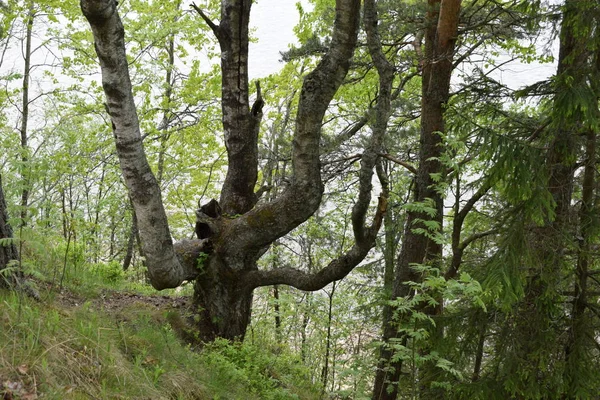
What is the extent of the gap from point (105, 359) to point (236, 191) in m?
3.53

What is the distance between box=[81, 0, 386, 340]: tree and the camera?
4832mm

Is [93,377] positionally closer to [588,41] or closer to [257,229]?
[257,229]

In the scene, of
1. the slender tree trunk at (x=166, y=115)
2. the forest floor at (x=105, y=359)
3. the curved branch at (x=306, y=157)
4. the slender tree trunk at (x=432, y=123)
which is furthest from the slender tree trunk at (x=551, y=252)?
the slender tree trunk at (x=166, y=115)

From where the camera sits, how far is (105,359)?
3344 mm

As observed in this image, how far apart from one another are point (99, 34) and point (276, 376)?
4334 millimetres

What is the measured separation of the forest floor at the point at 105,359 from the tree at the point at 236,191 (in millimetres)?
631

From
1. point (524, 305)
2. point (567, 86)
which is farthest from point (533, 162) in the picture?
point (524, 305)

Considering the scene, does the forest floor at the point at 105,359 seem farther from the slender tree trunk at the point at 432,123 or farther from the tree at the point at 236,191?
the slender tree trunk at the point at 432,123

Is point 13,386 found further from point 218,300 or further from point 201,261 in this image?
point 218,300

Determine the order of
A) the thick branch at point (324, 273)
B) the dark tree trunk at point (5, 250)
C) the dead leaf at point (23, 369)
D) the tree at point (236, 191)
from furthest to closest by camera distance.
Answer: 1. the thick branch at point (324, 273)
2. the tree at point (236, 191)
3. the dark tree trunk at point (5, 250)
4. the dead leaf at point (23, 369)

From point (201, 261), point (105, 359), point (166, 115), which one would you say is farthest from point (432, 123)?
point (166, 115)

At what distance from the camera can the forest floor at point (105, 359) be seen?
2.82m

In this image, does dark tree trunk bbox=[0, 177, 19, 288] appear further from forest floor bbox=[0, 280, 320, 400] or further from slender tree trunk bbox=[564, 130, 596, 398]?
slender tree trunk bbox=[564, 130, 596, 398]

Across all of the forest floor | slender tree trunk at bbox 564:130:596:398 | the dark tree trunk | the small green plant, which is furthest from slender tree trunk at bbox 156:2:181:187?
slender tree trunk at bbox 564:130:596:398
